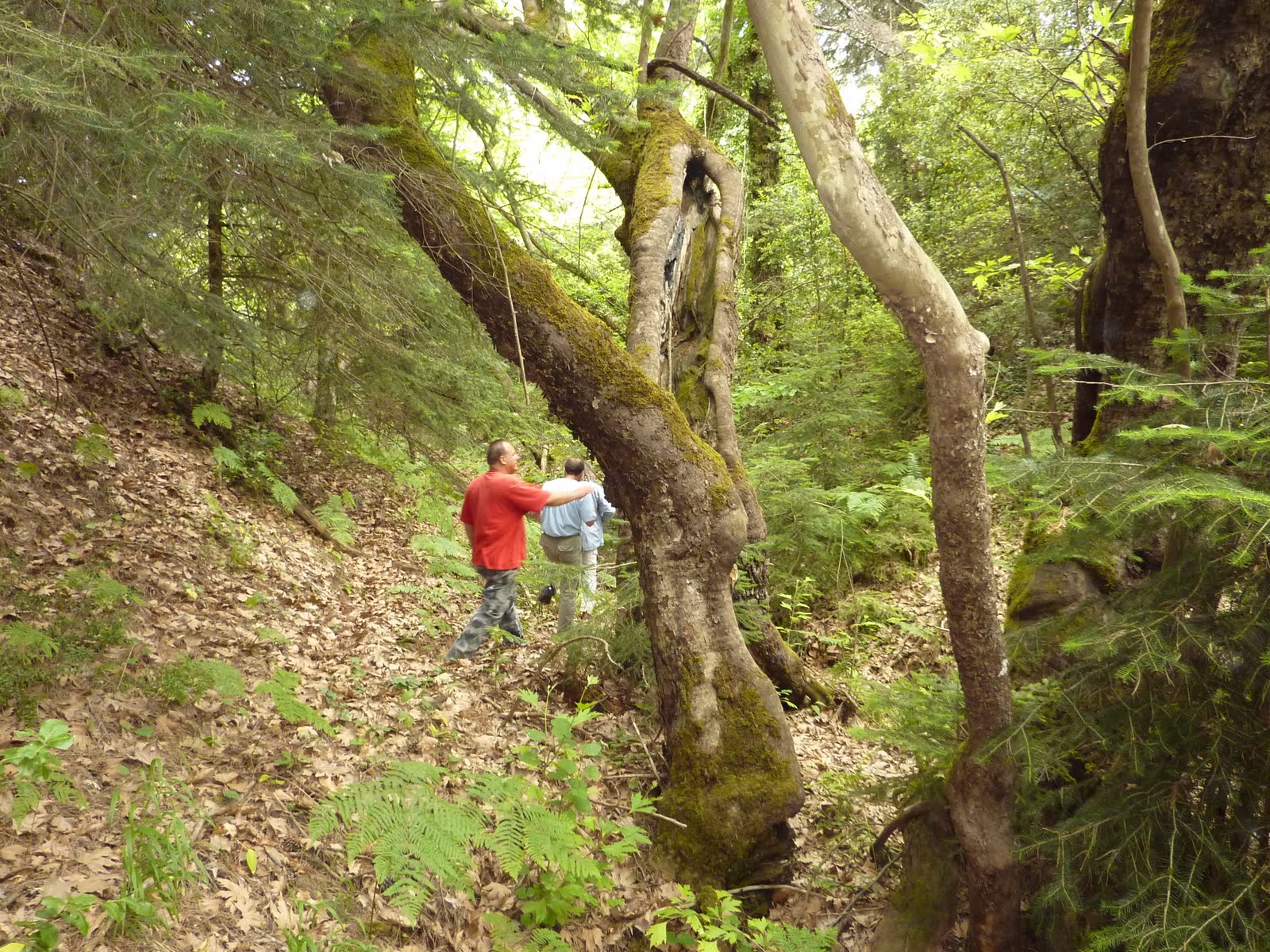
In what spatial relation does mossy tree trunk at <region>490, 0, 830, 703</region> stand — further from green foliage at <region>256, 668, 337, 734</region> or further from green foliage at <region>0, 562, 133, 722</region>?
green foliage at <region>0, 562, 133, 722</region>

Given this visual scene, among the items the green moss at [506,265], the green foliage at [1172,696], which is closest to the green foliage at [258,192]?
the green moss at [506,265]

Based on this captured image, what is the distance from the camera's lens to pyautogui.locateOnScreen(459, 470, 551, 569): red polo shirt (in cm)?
593

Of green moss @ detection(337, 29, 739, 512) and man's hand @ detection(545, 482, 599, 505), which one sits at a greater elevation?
green moss @ detection(337, 29, 739, 512)

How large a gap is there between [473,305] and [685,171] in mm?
2477

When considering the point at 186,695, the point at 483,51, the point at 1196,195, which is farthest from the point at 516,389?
the point at 1196,195

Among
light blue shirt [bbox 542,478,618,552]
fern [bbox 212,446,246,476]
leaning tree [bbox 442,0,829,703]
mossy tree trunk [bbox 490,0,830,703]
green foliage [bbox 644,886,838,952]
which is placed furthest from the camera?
fern [bbox 212,446,246,476]

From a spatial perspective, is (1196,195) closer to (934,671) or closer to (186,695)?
(934,671)

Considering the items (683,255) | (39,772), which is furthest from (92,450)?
(683,255)

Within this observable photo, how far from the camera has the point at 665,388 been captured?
489 cm

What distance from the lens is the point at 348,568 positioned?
Answer: 324 inches

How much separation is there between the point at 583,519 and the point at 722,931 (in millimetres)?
4333

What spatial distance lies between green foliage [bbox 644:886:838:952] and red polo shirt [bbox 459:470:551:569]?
308cm

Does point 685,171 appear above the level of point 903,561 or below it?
above

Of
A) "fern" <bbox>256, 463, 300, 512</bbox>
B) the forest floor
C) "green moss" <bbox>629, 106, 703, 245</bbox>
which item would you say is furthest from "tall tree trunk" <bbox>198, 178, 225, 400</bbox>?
"green moss" <bbox>629, 106, 703, 245</bbox>
